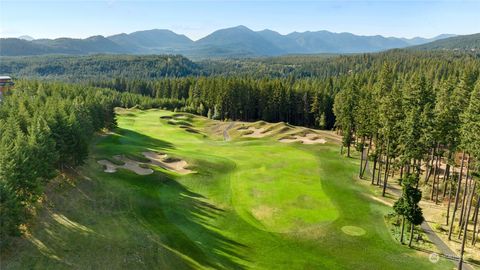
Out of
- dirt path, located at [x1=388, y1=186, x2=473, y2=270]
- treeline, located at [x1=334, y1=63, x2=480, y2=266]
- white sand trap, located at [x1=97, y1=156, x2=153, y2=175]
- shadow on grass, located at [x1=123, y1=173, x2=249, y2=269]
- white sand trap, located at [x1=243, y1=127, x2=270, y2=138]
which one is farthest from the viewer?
white sand trap, located at [x1=243, y1=127, x2=270, y2=138]

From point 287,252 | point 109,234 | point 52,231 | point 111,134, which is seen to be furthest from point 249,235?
point 111,134

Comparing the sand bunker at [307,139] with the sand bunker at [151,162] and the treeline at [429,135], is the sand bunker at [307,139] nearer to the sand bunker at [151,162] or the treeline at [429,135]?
the treeline at [429,135]

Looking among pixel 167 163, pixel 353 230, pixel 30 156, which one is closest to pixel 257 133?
pixel 167 163

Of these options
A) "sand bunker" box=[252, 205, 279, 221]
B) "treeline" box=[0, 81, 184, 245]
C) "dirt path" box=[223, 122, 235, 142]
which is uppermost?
"treeline" box=[0, 81, 184, 245]

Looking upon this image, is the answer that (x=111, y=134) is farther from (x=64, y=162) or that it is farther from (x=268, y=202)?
(x=268, y=202)

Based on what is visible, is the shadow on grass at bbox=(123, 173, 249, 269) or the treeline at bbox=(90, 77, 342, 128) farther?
the treeline at bbox=(90, 77, 342, 128)

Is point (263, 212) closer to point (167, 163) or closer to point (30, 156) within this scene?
point (167, 163)

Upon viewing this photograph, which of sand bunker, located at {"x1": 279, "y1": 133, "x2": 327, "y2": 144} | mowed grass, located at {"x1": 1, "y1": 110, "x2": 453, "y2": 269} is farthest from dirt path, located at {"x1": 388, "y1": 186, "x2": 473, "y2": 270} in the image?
sand bunker, located at {"x1": 279, "y1": 133, "x2": 327, "y2": 144}

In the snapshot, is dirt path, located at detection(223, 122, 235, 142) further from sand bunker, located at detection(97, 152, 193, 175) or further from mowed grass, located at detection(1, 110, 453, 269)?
sand bunker, located at detection(97, 152, 193, 175)
